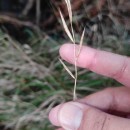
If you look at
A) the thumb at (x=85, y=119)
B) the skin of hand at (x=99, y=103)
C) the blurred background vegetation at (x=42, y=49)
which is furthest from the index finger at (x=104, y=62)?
the blurred background vegetation at (x=42, y=49)

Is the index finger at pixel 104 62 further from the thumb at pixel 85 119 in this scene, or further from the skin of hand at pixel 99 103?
the thumb at pixel 85 119

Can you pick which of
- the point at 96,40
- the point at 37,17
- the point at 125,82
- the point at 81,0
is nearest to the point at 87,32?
the point at 96,40

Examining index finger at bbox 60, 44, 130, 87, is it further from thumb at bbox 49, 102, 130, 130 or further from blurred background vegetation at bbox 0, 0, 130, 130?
blurred background vegetation at bbox 0, 0, 130, 130

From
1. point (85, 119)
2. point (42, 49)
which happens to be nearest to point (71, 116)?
point (85, 119)

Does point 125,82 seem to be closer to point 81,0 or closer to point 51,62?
point 51,62

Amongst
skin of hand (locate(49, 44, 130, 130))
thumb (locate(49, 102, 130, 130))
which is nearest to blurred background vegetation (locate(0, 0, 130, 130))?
skin of hand (locate(49, 44, 130, 130))

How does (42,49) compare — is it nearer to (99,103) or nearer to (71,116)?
(99,103)
